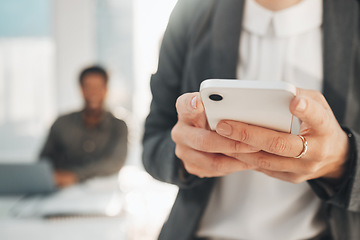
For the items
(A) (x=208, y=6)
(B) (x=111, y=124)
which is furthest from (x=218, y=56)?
(B) (x=111, y=124)

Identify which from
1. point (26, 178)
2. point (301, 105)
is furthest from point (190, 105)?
point (26, 178)

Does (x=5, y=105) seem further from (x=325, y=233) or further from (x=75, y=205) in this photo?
(x=325, y=233)

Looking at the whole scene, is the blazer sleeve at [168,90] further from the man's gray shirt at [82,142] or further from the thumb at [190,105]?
the man's gray shirt at [82,142]

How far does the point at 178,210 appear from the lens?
0.51 meters

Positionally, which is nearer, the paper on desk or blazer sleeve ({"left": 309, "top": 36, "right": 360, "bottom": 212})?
blazer sleeve ({"left": 309, "top": 36, "right": 360, "bottom": 212})

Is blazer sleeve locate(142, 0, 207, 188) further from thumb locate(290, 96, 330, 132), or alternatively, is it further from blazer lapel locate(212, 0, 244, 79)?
thumb locate(290, 96, 330, 132)

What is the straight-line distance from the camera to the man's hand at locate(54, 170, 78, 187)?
5.01ft

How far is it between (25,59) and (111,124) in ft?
5.82

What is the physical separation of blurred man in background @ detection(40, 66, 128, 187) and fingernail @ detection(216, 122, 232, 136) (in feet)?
5.09

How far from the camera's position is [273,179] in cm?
50

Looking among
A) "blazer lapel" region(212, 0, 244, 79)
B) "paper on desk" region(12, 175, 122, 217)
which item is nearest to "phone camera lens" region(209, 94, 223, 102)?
"blazer lapel" region(212, 0, 244, 79)

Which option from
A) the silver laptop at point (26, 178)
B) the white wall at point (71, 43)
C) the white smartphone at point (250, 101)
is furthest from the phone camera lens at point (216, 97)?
the white wall at point (71, 43)

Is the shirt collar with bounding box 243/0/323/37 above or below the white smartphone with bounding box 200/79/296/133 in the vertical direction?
above

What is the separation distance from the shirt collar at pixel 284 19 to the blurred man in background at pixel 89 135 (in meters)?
1.45
